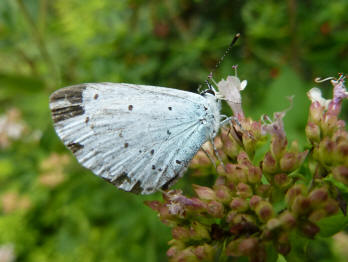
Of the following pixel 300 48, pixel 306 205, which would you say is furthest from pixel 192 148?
pixel 300 48

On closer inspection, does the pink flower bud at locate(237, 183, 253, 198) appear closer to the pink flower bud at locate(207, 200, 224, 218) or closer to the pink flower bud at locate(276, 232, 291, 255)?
the pink flower bud at locate(207, 200, 224, 218)

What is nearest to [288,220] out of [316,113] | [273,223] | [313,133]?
[273,223]

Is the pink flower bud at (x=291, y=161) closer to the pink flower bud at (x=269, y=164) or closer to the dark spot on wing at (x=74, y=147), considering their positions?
the pink flower bud at (x=269, y=164)

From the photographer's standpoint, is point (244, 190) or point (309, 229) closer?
point (309, 229)

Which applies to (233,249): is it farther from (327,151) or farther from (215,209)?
(327,151)

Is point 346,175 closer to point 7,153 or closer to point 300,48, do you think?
point 300,48

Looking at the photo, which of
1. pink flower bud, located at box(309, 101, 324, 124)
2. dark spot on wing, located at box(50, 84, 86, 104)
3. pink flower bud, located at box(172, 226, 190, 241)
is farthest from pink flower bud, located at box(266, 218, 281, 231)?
dark spot on wing, located at box(50, 84, 86, 104)
